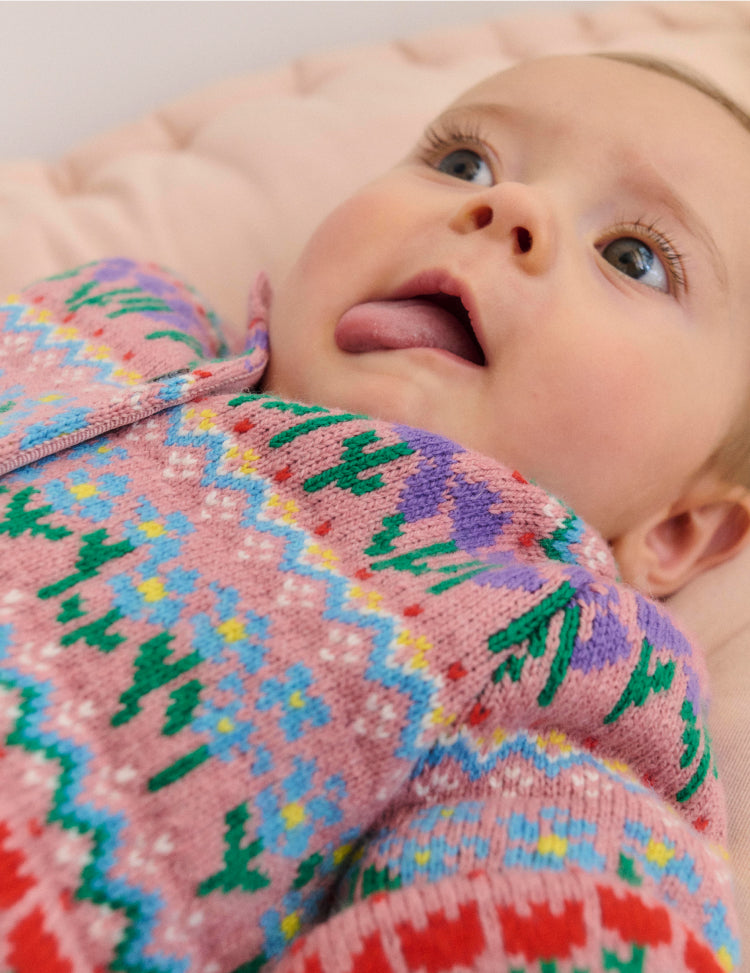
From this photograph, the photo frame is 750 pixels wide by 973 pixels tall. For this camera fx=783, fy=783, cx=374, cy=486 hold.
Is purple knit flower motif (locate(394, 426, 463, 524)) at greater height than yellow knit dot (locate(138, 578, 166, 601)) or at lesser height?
greater

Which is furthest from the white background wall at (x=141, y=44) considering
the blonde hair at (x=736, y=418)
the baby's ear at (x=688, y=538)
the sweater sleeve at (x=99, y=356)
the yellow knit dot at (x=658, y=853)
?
the yellow knit dot at (x=658, y=853)

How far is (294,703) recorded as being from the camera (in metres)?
0.51

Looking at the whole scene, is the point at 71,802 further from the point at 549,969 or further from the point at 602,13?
the point at 602,13

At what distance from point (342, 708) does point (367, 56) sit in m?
1.27

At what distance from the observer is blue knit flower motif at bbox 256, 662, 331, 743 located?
0.51 m

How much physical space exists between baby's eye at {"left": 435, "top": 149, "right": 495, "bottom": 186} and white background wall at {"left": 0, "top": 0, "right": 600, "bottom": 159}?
30.5 inches

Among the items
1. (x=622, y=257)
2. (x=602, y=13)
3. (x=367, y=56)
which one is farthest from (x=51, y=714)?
(x=602, y=13)

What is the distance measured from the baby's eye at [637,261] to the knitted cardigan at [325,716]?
0.85 ft

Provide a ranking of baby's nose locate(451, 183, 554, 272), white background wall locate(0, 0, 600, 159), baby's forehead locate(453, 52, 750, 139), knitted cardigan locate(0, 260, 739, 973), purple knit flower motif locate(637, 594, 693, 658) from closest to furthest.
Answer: knitted cardigan locate(0, 260, 739, 973) → purple knit flower motif locate(637, 594, 693, 658) → baby's nose locate(451, 183, 554, 272) → baby's forehead locate(453, 52, 750, 139) → white background wall locate(0, 0, 600, 159)

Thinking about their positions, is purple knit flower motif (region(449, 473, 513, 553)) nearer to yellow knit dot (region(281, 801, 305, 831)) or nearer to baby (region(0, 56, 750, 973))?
baby (region(0, 56, 750, 973))

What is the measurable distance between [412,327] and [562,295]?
13 centimetres

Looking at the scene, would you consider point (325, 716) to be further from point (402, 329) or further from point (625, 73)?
point (625, 73)

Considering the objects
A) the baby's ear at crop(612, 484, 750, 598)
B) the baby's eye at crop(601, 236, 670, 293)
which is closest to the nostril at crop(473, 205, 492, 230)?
the baby's eye at crop(601, 236, 670, 293)

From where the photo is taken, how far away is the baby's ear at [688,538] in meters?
0.84
